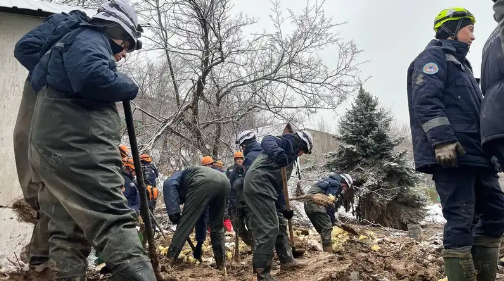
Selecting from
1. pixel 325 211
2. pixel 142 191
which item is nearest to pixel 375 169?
pixel 325 211

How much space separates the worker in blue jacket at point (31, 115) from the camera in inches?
122

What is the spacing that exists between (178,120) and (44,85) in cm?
939

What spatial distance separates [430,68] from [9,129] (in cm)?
413

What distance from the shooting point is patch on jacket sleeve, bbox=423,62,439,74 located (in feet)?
11.1

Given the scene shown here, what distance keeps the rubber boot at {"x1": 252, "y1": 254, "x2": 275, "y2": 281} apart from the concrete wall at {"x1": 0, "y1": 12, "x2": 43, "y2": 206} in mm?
2610

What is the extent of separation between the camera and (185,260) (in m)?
6.62

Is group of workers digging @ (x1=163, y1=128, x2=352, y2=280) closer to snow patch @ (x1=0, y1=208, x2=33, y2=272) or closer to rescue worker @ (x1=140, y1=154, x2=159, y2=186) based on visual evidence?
rescue worker @ (x1=140, y1=154, x2=159, y2=186)

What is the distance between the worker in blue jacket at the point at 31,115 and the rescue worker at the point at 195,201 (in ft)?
8.65

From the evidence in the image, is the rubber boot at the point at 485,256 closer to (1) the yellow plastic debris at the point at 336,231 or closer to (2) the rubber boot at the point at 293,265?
(2) the rubber boot at the point at 293,265

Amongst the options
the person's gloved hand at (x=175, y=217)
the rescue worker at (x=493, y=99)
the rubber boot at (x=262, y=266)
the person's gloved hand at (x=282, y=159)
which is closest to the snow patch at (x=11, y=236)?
the person's gloved hand at (x=175, y=217)

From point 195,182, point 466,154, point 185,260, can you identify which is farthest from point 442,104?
point 185,260

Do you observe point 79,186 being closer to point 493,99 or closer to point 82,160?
A: point 82,160

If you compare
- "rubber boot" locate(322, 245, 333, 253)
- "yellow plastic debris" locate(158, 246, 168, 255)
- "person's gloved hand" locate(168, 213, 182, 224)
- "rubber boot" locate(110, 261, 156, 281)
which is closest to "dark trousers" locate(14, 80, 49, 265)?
"rubber boot" locate(110, 261, 156, 281)

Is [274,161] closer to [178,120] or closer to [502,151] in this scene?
[502,151]
